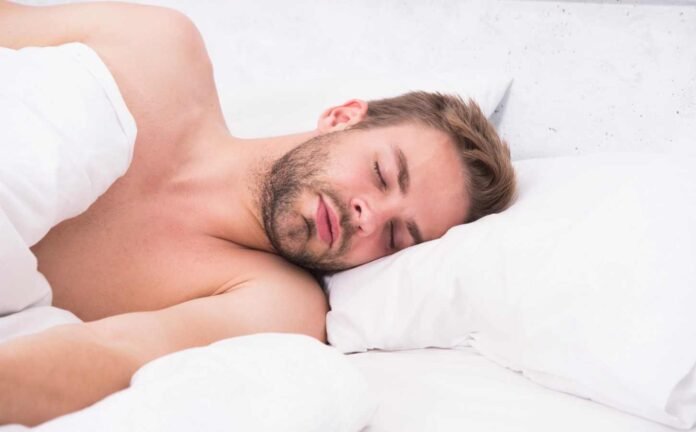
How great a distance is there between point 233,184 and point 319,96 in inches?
15.4

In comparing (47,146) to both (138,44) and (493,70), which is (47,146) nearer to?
(138,44)

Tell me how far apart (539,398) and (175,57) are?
0.86m

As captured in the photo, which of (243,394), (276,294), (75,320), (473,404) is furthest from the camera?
(276,294)

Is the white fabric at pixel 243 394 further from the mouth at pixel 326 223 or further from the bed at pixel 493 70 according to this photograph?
the mouth at pixel 326 223

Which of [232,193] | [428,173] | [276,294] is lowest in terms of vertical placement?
[276,294]

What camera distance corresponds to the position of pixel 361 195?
3.88 feet

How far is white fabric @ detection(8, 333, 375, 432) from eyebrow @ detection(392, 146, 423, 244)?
0.46m

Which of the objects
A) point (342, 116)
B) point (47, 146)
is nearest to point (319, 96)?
point (342, 116)

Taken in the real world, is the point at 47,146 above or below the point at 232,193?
above

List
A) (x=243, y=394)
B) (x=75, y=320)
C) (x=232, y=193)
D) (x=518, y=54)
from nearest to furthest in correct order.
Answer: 1. (x=243, y=394)
2. (x=75, y=320)
3. (x=232, y=193)
4. (x=518, y=54)

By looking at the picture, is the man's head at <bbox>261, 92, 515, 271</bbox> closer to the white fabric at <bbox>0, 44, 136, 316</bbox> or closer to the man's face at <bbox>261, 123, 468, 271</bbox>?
the man's face at <bbox>261, 123, 468, 271</bbox>

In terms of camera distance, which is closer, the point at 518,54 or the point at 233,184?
the point at 233,184

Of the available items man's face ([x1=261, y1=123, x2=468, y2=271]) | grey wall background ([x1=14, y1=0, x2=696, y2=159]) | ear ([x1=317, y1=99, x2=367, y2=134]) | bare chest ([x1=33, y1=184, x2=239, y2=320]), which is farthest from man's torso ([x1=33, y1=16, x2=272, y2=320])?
grey wall background ([x1=14, y1=0, x2=696, y2=159])

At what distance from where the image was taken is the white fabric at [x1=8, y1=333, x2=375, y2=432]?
1.96 ft
